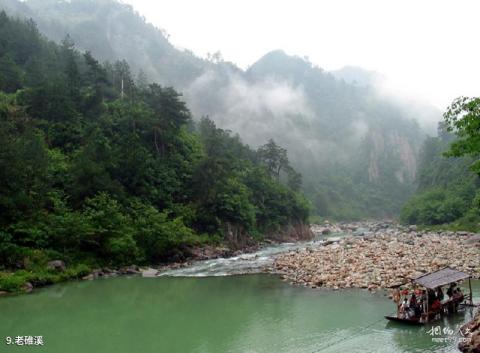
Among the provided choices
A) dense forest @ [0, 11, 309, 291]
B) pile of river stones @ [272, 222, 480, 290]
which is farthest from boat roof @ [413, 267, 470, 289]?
dense forest @ [0, 11, 309, 291]

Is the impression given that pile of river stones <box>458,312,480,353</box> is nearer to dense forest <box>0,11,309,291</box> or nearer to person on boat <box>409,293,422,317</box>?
person on boat <box>409,293,422,317</box>

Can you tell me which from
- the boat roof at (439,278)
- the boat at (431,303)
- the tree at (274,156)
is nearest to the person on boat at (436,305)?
the boat at (431,303)

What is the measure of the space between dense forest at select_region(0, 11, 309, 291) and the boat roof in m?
20.6

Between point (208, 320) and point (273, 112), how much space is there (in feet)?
531

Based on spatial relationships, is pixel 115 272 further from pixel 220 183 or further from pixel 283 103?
pixel 283 103

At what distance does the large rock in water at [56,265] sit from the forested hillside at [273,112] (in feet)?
345

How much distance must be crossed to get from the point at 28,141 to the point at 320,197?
9286cm

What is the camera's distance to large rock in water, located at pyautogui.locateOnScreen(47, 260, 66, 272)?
26.4 m

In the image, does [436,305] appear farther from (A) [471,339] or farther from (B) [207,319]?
→ (B) [207,319]

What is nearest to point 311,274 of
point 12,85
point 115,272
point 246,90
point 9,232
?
point 115,272

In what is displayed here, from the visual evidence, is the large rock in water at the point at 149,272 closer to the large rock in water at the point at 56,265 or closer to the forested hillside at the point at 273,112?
the large rock in water at the point at 56,265

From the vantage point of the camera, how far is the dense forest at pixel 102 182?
27.8 meters

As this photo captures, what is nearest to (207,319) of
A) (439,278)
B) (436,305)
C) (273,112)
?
(436,305)

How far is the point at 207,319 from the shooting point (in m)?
18.5
